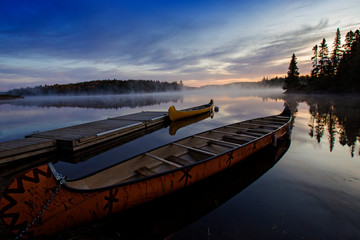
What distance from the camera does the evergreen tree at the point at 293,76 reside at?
6644 centimetres

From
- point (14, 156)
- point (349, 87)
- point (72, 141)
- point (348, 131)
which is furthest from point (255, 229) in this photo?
point (349, 87)

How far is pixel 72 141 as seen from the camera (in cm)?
909

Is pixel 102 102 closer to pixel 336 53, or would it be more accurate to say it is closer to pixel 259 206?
pixel 259 206

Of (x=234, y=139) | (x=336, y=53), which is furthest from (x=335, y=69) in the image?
(x=234, y=139)

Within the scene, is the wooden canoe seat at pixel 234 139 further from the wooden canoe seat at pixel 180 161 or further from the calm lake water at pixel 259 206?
the wooden canoe seat at pixel 180 161

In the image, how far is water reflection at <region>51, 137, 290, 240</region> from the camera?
12.5ft

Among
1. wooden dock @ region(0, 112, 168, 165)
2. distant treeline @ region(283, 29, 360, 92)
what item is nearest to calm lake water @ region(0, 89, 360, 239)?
wooden dock @ region(0, 112, 168, 165)

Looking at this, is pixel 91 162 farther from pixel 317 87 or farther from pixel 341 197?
pixel 317 87

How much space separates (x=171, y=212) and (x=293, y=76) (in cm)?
8204

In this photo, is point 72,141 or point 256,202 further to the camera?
point 72,141

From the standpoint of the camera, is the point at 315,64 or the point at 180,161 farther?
the point at 315,64

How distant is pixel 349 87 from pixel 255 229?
6271 centimetres

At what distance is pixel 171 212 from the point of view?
15.3ft

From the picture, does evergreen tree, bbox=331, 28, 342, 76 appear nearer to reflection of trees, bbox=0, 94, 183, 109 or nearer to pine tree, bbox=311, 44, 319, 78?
pine tree, bbox=311, 44, 319, 78
